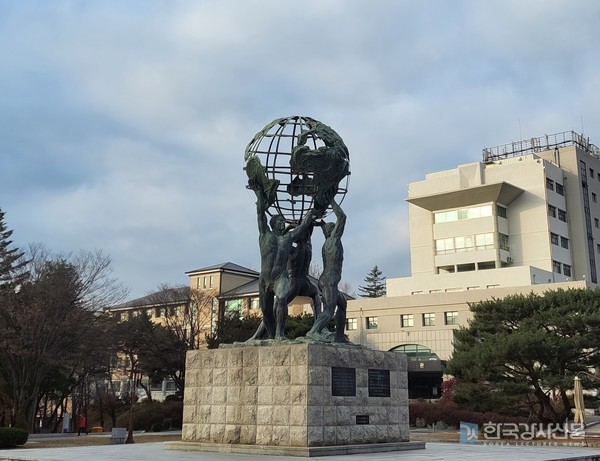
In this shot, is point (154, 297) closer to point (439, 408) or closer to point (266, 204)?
point (439, 408)

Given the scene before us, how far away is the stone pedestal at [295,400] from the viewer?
12.2 m

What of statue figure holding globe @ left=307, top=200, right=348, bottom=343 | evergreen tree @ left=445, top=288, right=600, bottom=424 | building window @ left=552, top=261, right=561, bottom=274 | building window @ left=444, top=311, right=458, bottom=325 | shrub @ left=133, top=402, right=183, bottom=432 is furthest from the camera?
building window @ left=552, top=261, right=561, bottom=274

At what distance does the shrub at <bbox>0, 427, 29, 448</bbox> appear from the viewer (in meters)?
23.6

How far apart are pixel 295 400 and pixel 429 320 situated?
4201 centimetres

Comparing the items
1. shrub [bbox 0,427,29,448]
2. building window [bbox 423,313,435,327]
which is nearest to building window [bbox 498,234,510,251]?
building window [bbox 423,313,435,327]

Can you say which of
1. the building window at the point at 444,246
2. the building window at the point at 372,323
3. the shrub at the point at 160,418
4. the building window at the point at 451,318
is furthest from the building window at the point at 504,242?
the shrub at the point at 160,418

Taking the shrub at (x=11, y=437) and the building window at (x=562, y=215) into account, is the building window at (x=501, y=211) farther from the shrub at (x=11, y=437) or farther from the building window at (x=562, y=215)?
the shrub at (x=11, y=437)

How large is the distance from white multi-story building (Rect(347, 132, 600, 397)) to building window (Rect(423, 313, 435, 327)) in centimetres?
8

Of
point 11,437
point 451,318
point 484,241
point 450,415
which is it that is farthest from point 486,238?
point 11,437

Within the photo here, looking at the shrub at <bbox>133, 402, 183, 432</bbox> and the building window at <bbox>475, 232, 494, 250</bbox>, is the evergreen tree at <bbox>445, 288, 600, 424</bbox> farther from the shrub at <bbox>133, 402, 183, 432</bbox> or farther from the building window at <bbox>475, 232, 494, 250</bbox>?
the building window at <bbox>475, 232, 494, 250</bbox>

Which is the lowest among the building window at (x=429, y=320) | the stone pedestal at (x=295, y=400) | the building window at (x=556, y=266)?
the stone pedestal at (x=295, y=400)

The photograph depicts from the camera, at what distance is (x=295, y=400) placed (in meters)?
12.2

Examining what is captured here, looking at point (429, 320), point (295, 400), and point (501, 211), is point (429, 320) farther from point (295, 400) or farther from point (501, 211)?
point (295, 400)

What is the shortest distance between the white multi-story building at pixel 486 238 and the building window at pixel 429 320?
8 cm
